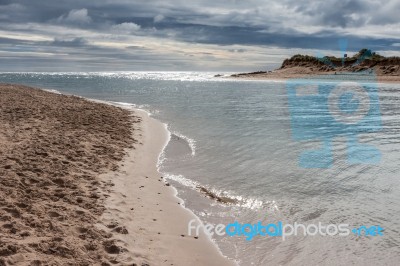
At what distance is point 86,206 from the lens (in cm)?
748

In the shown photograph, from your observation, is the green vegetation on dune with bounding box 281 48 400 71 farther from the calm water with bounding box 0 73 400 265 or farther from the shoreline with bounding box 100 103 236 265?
the shoreline with bounding box 100 103 236 265

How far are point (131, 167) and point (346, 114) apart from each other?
17.6m

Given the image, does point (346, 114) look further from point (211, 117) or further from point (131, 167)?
point (131, 167)

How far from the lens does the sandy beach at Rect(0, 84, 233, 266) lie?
19.0 feet

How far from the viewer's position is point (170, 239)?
690 centimetres

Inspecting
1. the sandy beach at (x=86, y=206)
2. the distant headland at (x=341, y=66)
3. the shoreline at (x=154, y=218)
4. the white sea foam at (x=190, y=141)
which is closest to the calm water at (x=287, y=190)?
the white sea foam at (x=190, y=141)

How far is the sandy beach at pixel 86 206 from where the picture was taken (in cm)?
579
